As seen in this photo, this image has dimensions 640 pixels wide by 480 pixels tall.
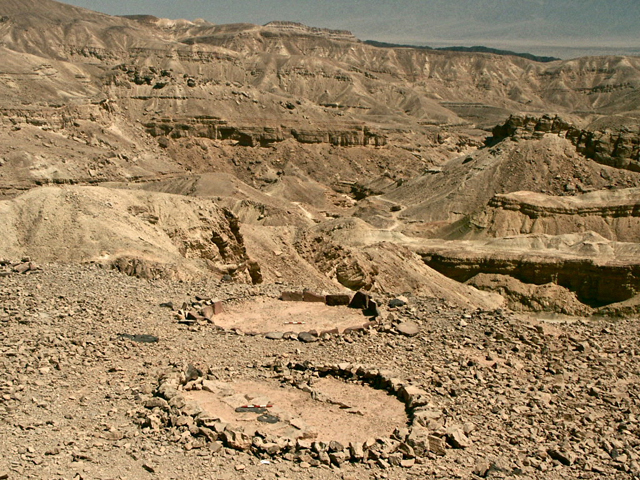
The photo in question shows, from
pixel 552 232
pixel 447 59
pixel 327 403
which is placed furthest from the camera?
pixel 447 59

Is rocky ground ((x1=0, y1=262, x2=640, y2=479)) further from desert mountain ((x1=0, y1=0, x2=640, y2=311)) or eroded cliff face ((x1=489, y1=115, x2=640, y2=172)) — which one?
eroded cliff face ((x1=489, y1=115, x2=640, y2=172))

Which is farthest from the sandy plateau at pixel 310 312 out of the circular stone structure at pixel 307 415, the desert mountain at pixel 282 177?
the desert mountain at pixel 282 177

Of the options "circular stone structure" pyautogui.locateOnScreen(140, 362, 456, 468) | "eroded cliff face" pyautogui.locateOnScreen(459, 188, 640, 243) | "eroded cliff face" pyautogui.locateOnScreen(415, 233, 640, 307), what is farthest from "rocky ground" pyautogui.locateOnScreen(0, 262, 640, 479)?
"eroded cliff face" pyautogui.locateOnScreen(459, 188, 640, 243)

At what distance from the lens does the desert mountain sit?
24.3 meters

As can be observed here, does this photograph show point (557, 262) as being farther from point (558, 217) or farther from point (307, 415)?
→ point (307, 415)

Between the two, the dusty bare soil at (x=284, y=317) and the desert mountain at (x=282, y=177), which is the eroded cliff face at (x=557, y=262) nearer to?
the desert mountain at (x=282, y=177)

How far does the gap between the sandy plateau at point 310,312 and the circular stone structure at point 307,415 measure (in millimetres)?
40

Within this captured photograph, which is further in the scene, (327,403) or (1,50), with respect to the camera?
(1,50)

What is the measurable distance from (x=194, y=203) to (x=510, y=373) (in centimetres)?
1621

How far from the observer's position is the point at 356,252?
30.4 m

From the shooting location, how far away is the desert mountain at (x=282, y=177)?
957 inches

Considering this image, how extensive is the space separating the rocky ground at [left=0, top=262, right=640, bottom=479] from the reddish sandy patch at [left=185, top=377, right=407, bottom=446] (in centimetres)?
32

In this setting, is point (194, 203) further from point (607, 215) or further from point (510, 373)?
point (607, 215)

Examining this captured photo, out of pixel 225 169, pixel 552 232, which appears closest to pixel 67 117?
pixel 225 169
